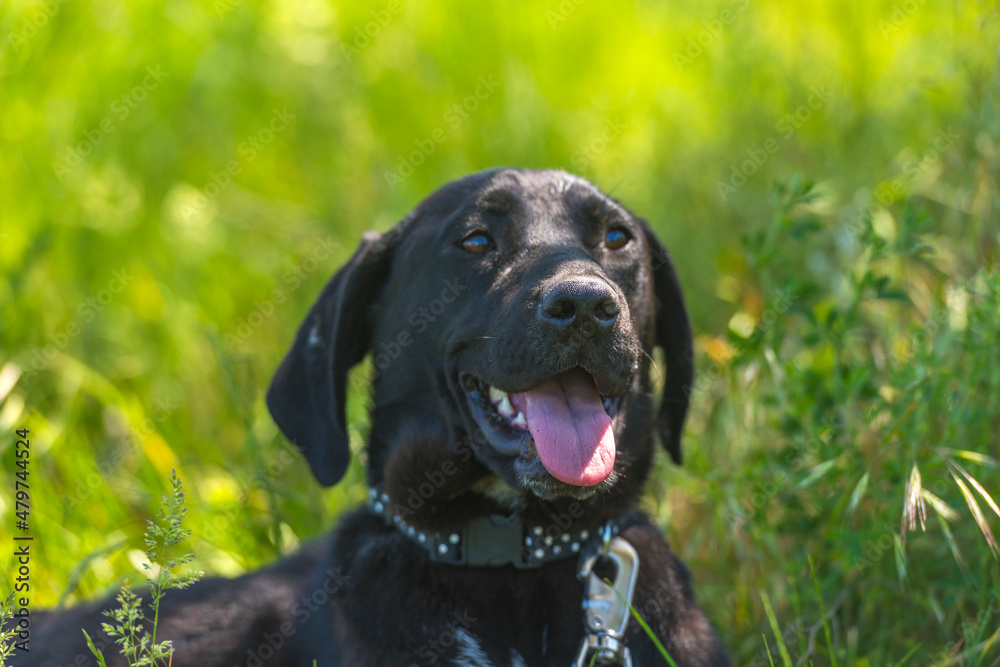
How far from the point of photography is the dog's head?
2281mm

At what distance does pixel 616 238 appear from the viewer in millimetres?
2775

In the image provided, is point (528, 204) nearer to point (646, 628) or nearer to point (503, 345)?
point (503, 345)

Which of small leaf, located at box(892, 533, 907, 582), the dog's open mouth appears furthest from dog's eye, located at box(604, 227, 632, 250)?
small leaf, located at box(892, 533, 907, 582)

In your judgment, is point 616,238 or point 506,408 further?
point 616,238

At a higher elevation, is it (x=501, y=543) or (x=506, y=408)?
(x=506, y=408)

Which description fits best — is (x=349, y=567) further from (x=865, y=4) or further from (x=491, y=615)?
(x=865, y=4)

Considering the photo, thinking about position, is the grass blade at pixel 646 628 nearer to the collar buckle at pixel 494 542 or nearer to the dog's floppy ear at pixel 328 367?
the collar buckle at pixel 494 542

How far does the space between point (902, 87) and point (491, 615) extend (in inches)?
157

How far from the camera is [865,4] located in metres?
5.08

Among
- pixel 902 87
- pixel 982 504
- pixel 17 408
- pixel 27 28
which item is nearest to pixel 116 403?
pixel 17 408

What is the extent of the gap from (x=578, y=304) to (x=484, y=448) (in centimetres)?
50

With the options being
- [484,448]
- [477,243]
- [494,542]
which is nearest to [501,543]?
[494,542]

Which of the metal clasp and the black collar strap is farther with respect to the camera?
the black collar strap

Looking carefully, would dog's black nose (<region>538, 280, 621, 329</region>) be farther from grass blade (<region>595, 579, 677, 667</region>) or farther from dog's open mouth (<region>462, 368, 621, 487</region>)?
grass blade (<region>595, 579, 677, 667</region>)
